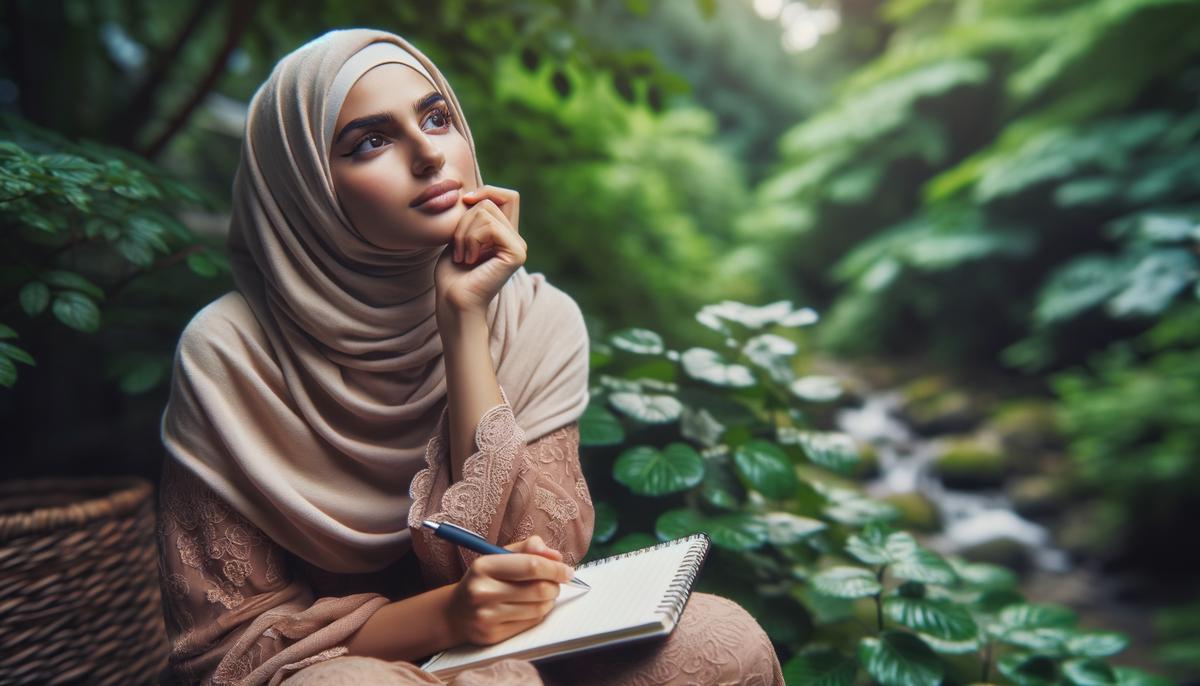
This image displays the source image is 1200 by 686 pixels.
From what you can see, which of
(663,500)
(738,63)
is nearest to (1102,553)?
(663,500)

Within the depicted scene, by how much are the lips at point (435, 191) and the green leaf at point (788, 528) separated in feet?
3.51

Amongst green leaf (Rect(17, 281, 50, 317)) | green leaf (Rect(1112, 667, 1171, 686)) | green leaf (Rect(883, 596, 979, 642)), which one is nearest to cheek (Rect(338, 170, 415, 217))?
green leaf (Rect(17, 281, 50, 317))

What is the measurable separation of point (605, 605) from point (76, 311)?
124 centimetres

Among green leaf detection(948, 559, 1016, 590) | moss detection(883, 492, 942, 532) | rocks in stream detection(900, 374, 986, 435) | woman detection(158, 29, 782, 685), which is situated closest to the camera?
woman detection(158, 29, 782, 685)

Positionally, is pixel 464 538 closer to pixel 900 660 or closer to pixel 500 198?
pixel 500 198

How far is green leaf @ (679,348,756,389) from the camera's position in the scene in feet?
6.25

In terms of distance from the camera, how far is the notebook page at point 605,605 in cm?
106

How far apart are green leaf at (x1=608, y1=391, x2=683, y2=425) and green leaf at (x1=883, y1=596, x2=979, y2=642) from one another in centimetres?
65

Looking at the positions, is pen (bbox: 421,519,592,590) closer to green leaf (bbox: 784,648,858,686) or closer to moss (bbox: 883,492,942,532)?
green leaf (bbox: 784,648,858,686)

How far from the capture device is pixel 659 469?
173 cm

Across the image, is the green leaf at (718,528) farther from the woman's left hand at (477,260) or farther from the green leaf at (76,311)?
the green leaf at (76,311)

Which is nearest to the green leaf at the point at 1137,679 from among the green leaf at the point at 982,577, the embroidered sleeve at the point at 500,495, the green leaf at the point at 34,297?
the green leaf at the point at 982,577

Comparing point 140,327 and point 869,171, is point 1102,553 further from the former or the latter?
point 140,327

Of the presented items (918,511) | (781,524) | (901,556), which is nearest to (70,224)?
(781,524)
